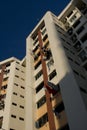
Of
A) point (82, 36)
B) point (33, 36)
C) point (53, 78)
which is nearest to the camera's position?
point (53, 78)

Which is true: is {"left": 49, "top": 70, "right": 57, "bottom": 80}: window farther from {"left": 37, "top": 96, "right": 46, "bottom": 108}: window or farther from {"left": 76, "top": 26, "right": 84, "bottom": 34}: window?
{"left": 76, "top": 26, "right": 84, "bottom": 34}: window

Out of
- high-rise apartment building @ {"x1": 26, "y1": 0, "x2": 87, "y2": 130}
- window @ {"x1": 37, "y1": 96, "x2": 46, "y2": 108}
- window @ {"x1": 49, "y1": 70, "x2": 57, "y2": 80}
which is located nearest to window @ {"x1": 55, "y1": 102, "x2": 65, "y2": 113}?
high-rise apartment building @ {"x1": 26, "y1": 0, "x2": 87, "y2": 130}

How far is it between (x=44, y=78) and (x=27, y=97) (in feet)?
13.3

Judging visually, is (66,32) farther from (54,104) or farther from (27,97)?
(54,104)

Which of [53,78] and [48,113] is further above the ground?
[53,78]

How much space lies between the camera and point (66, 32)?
43719 millimetres

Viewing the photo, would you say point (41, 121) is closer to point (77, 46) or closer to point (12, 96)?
point (12, 96)

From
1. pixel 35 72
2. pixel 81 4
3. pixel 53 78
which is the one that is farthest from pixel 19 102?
pixel 81 4

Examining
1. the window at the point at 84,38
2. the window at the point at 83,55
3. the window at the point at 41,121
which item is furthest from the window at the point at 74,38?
the window at the point at 41,121

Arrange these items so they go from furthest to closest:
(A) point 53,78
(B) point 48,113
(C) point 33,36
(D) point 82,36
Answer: (C) point 33,36, (D) point 82,36, (A) point 53,78, (B) point 48,113

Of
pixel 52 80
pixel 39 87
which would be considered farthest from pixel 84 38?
pixel 39 87

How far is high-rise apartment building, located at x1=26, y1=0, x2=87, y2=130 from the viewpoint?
79.9 feet

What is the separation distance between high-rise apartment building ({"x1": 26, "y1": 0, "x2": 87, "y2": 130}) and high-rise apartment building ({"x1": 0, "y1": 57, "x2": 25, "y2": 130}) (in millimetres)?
5395

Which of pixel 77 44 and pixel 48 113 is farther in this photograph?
pixel 77 44
